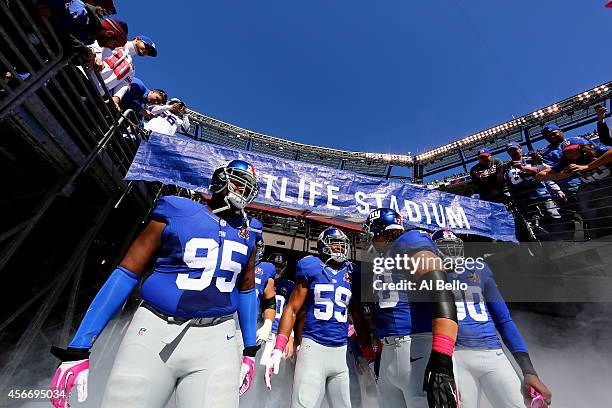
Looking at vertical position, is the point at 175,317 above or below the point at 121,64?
below

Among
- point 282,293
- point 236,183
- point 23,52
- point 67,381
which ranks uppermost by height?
point 23,52

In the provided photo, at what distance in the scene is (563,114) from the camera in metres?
25.3

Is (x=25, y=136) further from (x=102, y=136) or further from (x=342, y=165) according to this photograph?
(x=342, y=165)

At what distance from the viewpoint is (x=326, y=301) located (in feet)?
11.5

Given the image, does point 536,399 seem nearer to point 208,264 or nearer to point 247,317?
point 247,317

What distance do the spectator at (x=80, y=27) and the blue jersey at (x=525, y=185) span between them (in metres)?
8.62

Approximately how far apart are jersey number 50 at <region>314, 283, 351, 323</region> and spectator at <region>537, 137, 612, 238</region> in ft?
16.1

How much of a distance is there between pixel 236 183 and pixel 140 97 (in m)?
5.21

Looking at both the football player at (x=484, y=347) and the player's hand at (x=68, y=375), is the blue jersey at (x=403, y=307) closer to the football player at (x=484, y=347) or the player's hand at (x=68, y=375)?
the football player at (x=484, y=347)

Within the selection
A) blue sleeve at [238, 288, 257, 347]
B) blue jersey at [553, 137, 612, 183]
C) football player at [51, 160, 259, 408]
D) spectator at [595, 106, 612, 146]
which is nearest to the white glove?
blue sleeve at [238, 288, 257, 347]

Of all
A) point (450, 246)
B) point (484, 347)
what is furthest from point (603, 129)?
point (484, 347)

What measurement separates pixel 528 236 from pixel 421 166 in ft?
98.1

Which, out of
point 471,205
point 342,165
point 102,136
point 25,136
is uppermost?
point 342,165

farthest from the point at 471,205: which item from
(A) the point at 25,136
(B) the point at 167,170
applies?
(A) the point at 25,136
